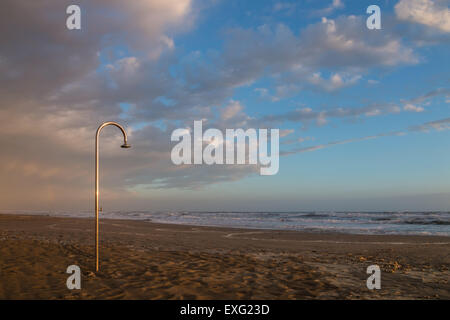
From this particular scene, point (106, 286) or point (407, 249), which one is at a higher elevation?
point (106, 286)

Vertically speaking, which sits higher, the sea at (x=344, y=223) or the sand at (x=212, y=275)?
the sand at (x=212, y=275)

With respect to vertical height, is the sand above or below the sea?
above

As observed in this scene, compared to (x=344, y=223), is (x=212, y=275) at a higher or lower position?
higher

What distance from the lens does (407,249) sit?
1677cm

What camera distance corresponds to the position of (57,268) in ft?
32.8

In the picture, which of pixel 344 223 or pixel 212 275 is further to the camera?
pixel 344 223

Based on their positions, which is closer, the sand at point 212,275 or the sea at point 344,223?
the sand at point 212,275

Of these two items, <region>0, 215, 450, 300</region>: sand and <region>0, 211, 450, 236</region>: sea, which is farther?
<region>0, 211, 450, 236</region>: sea
